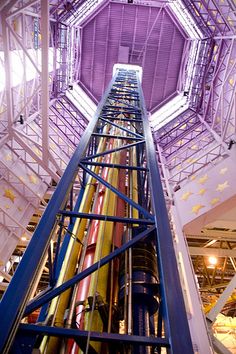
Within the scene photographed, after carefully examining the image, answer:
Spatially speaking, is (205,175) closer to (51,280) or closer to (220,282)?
(220,282)

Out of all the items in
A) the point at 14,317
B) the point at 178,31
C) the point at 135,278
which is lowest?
the point at 14,317

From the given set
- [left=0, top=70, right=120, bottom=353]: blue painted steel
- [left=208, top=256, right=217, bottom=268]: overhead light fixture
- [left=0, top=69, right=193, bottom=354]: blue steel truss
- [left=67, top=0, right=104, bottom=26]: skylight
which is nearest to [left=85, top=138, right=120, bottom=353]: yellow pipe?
[left=0, top=69, right=193, bottom=354]: blue steel truss

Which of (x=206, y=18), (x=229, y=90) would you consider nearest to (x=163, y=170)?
(x=229, y=90)

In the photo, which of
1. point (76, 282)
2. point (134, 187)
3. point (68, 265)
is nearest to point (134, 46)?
point (134, 187)

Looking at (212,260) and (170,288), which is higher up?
(212,260)

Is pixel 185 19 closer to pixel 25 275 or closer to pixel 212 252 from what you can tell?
pixel 212 252

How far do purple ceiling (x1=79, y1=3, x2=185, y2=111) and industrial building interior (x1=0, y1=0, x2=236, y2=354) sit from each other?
3.3 inches

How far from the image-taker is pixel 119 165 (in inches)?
299

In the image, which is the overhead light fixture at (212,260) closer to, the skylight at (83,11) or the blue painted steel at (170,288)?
the blue painted steel at (170,288)

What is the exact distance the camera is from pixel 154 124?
25453 millimetres

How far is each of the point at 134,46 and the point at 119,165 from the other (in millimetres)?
21028

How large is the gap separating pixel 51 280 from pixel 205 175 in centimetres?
1069

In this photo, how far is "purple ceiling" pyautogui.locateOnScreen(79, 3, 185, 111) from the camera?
24703 mm

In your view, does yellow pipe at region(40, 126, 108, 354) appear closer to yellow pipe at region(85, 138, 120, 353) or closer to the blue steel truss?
the blue steel truss
